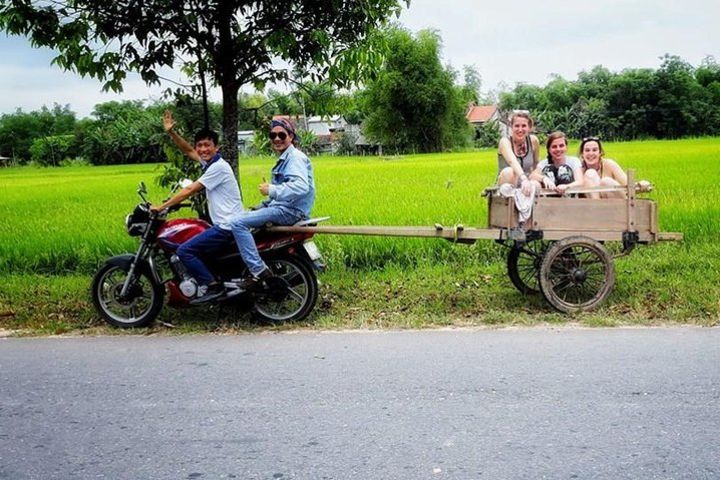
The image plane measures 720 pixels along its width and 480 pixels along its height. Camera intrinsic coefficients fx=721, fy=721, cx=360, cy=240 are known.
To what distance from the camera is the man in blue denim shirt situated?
5516 mm

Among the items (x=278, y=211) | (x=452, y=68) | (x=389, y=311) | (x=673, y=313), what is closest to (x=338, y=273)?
(x=389, y=311)

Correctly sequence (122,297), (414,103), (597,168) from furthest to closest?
(414,103)
(597,168)
(122,297)

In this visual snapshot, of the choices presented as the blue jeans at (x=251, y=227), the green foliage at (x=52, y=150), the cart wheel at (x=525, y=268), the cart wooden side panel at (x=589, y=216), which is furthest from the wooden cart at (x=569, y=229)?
the green foliage at (x=52, y=150)

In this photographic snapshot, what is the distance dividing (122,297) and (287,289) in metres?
1.30

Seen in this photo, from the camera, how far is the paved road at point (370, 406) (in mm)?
3109

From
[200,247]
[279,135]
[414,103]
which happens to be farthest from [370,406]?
[414,103]

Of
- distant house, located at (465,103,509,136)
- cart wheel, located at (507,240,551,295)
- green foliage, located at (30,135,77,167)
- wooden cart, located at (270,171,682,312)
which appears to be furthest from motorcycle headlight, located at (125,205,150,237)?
distant house, located at (465,103,509,136)

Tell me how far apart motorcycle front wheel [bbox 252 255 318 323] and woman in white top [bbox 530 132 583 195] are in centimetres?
208

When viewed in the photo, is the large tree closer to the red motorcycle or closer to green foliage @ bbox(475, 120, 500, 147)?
the red motorcycle

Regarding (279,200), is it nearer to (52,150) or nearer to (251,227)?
(251,227)

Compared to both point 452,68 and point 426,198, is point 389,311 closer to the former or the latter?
point 426,198

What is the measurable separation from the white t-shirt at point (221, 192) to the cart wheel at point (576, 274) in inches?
98.5

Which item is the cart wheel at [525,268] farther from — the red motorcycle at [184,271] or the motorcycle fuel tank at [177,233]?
the motorcycle fuel tank at [177,233]

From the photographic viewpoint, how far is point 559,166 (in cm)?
627
